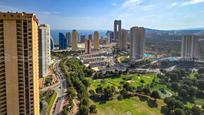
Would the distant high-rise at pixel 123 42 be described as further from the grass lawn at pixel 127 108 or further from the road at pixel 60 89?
the grass lawn at pixel 127 108

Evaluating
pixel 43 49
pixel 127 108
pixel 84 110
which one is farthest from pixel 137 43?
pixel 84 110

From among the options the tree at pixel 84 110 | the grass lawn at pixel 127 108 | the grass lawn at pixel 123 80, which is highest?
the grass lawn at pixel 123 80

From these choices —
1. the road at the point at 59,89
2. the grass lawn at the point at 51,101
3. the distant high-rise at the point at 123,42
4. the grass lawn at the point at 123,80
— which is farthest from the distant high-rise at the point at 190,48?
the grass lawn at the point at 51,101

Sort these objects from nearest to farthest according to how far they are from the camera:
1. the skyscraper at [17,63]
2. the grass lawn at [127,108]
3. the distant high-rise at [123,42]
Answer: the skyscraper at [17,63] < the grass lawn at [127,108] < the distant high-rise at [123,42]

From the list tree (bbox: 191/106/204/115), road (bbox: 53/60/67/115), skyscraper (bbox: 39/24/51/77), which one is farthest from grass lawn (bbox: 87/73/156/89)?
tree (bbox: 191/106/204/115)

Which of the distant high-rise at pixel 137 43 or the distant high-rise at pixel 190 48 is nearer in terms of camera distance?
the distant high-rise at pixel 190 48

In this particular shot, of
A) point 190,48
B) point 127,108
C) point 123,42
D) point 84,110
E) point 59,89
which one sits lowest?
point 127,108

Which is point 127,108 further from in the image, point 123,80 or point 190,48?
point 190,48
